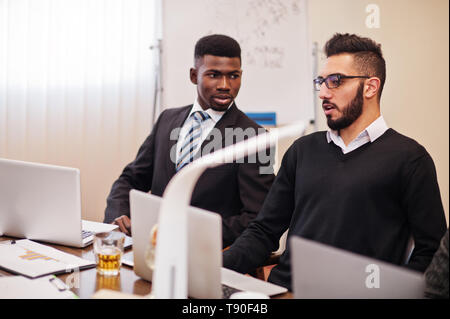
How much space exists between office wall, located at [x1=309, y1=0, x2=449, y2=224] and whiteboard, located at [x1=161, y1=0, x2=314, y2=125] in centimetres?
20

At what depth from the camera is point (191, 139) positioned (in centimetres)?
230

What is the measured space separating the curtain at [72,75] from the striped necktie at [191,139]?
40.8 inches

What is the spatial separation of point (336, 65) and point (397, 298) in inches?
37.8

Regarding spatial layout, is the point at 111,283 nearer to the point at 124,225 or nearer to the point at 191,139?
the point at 124,225

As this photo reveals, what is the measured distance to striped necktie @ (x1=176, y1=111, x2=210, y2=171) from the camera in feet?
7.42

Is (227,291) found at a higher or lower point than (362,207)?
lower

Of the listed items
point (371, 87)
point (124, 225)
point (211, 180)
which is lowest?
point (124, 225)

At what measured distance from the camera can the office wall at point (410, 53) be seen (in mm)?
3396

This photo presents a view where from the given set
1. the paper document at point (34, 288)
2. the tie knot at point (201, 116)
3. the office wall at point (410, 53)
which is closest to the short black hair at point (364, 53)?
the tie knot at point (201, 116)

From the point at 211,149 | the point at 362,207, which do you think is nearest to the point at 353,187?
the point at 362,207

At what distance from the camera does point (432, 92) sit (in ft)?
11.7

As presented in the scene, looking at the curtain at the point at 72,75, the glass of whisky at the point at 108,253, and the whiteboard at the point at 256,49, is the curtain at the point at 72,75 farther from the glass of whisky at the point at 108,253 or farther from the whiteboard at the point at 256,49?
the glass of whisky at the point at 108,253

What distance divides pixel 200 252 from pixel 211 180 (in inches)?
41.3

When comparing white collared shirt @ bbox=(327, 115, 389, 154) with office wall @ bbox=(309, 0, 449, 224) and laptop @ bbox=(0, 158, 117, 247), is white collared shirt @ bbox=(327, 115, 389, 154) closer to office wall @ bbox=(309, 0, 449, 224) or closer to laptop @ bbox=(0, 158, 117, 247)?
laptop @ bbox=(0, 158, 117, 247)
